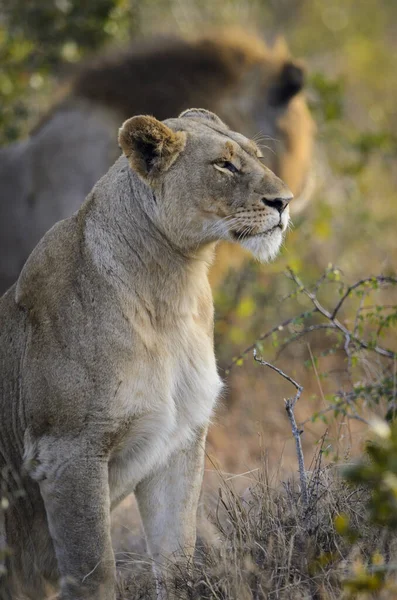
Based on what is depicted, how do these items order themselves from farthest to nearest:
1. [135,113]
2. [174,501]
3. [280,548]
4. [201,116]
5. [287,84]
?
1. [287,84]
2. [135,113]
3. [201,116]
4. [174,501]
5. [280,548]

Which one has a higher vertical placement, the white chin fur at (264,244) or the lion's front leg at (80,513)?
the white chin fur at (264,244)

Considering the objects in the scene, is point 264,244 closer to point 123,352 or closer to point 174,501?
point 123,352

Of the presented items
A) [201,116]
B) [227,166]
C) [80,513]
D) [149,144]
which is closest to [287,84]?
[201,116]

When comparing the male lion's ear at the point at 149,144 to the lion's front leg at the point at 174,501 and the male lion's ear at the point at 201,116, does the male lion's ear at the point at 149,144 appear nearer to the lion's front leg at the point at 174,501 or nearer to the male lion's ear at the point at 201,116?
the male lion's ear at the point at 201,116

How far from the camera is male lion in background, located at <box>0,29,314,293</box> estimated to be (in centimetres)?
696

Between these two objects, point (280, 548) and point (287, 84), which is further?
point (287, 84)

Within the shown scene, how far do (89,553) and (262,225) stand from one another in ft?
4.48

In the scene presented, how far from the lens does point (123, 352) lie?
3631 mm

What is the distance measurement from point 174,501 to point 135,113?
3.64 metres

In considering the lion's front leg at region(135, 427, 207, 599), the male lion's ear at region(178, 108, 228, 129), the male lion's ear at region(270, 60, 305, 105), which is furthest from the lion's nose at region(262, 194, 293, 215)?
the male lion's ear at region(270, 60, 305, 105)

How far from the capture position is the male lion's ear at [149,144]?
3657mm

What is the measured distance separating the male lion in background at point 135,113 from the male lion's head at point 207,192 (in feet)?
10.1

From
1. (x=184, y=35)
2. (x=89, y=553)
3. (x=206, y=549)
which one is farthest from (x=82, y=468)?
(x=184, y=35)

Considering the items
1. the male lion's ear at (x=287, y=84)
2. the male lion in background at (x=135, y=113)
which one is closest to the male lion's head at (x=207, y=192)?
the male lion in background at (x=135, y=113)
